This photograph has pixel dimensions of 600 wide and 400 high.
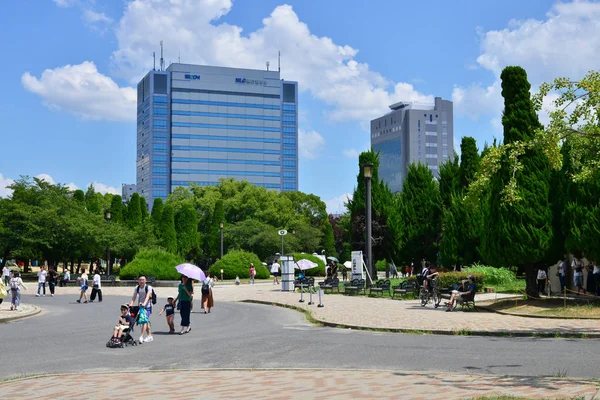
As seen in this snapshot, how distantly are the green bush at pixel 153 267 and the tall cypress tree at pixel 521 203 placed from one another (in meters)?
30.7

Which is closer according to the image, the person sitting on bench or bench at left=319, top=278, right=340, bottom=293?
the person sitting on bench

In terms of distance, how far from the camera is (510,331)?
16766 mm

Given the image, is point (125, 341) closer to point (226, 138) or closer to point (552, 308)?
point (552, 308)

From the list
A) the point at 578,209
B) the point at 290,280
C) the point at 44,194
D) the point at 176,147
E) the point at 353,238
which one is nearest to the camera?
the point at 578,209

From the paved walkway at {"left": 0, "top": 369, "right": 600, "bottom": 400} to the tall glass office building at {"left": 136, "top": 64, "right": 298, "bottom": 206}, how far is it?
163 metres

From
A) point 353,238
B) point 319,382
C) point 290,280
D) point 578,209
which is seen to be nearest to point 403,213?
point 353,238

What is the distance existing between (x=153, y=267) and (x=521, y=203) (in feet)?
109

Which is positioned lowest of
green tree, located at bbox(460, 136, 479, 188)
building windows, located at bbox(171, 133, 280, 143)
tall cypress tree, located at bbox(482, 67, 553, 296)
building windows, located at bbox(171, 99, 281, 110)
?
tall cypress tree, located at bbox(482, 67, 553, 296)

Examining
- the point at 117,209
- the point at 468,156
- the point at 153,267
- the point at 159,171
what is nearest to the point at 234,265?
the point at 153,267

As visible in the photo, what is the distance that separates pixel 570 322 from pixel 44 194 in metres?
51.2

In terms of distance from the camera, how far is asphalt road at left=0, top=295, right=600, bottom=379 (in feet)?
38.8

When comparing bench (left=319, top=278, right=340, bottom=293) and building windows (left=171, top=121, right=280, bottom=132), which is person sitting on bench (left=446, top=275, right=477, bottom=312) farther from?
building windows (left=171, top=121, right=280, bottom=132)

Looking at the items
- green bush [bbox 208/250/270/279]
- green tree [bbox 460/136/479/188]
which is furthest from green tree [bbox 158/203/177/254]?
green tree [bbox 460/136/479/188]

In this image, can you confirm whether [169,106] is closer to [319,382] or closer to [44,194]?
[44,194]
